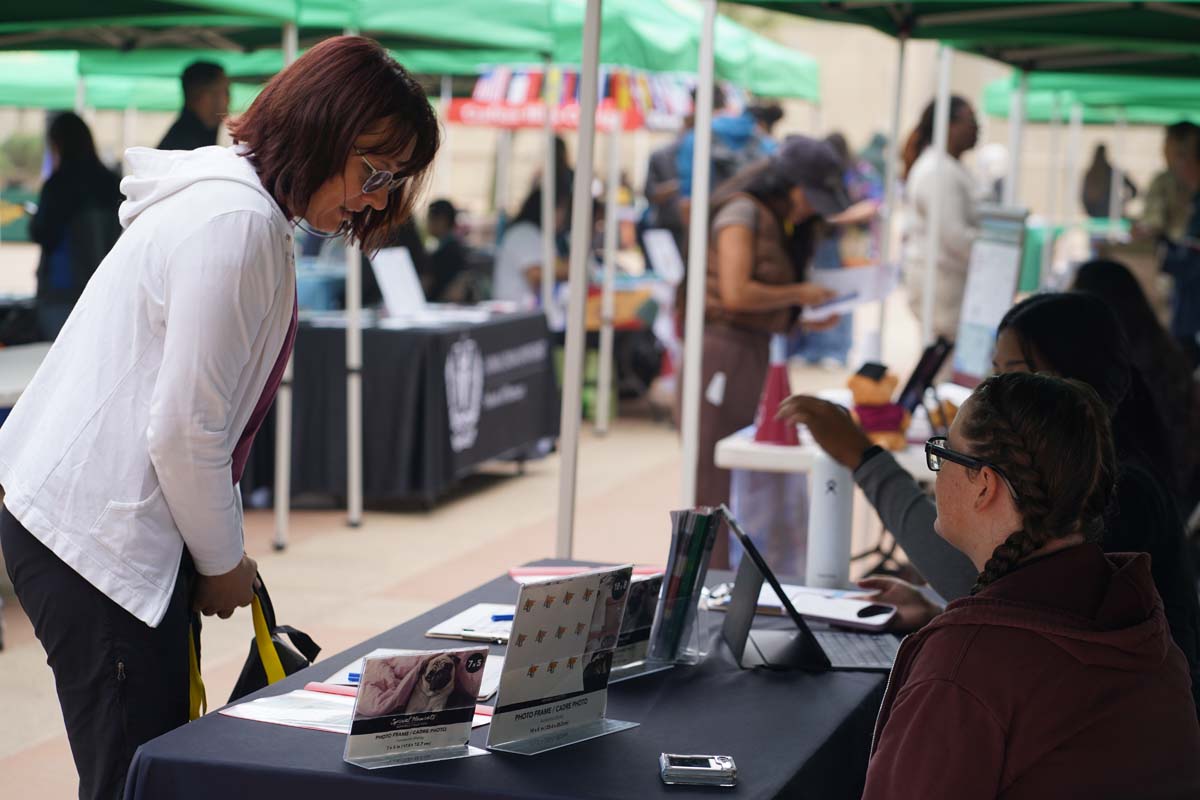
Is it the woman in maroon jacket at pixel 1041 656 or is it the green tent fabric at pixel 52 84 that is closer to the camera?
the woman in maroon jacket at pixel 1041 656

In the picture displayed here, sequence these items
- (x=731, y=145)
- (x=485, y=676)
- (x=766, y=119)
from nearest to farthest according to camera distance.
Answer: (x=485, y=676)
(x=731, y=145)
(x=766, y=119)

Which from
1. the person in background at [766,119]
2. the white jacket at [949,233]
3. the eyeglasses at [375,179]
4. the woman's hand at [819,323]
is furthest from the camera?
the person in background at [766,119]

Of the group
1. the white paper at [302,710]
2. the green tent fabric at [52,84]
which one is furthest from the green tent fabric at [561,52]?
the white paper at [302,710]

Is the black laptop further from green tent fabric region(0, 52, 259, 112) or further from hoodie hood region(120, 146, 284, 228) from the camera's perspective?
green tent fabric region(0, 52, 259, 112)

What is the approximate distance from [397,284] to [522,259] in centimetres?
241

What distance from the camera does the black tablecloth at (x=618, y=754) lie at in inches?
70.7

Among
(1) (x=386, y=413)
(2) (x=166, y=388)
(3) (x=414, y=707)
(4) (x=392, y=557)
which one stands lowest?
(4) (x=392, y=557)

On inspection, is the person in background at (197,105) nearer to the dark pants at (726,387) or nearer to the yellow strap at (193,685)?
the dark pants at (726,387)

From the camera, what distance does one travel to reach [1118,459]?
2.36m

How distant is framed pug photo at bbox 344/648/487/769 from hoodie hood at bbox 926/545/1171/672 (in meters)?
0.58

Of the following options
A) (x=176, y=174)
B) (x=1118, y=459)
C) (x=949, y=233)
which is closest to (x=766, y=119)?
(x=949, y=233)

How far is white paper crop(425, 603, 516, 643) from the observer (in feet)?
8.12

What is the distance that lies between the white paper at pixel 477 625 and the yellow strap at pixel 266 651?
279mm

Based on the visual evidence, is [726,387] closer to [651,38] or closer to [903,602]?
[903,602]
